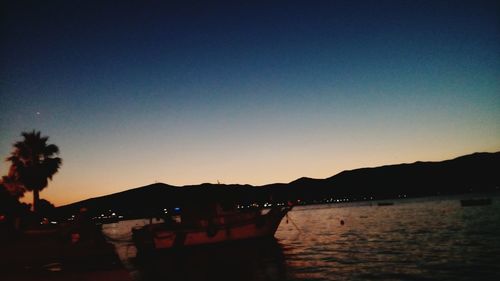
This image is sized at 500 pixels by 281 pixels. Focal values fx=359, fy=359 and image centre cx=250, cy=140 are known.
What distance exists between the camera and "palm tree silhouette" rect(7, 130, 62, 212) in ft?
129

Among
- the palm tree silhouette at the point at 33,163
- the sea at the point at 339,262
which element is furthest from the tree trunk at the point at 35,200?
the sea at the point at 339,262

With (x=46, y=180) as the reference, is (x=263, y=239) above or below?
below

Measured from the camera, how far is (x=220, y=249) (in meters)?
34.3

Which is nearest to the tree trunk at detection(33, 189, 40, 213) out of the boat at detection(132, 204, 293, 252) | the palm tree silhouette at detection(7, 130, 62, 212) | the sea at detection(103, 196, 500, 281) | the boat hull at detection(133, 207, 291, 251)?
Answer: the palm tree silhouette at detection(7, 130, 62, 212)

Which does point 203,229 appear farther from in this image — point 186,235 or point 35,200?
point 35,200

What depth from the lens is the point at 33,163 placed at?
4000 centimetres

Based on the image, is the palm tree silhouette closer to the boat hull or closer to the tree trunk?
the tree trunk

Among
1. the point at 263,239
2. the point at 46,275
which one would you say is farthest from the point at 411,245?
the point at 46,275

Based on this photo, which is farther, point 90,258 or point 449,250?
point 449,250

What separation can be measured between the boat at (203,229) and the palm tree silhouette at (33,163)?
13.2m

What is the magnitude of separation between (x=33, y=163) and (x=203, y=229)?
2136cm

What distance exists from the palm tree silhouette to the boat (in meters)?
13.2

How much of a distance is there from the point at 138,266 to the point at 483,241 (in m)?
28.6

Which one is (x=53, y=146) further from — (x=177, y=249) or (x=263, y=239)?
(x=263, y=239)
